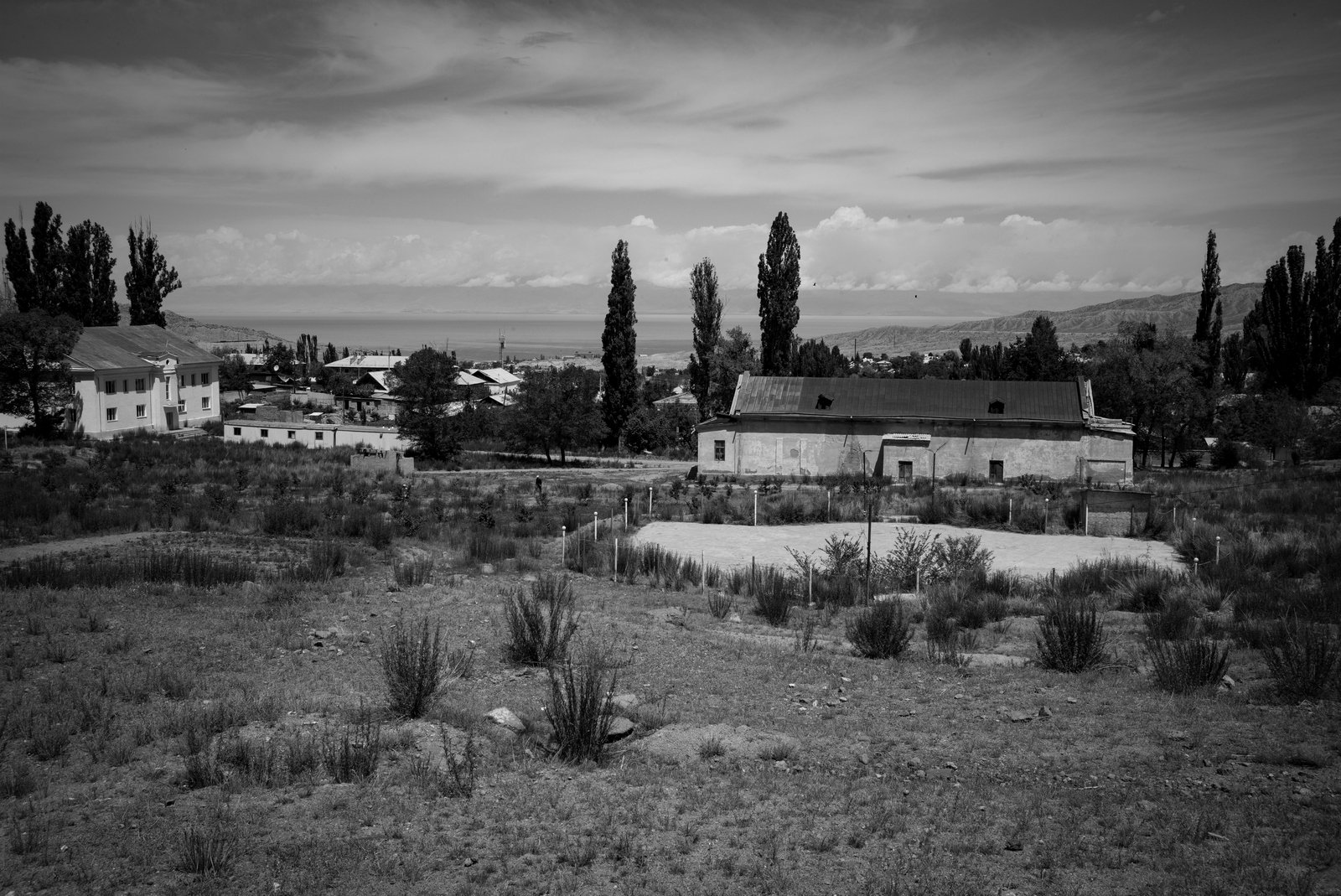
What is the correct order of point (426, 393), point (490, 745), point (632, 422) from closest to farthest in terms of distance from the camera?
point (490, 745), point (426, 393), point (632, 422)

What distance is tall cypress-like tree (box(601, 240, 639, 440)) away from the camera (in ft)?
166

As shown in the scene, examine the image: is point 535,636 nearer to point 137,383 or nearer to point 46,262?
point 137,383

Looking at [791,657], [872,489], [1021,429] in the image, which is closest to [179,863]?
[791,657]

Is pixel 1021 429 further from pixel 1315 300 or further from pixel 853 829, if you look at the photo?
pixel 1315 300

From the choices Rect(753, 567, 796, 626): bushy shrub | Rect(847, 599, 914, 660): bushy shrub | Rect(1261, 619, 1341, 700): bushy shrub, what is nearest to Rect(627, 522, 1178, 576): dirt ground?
Rect(753, 567, 796, 626): bushy shrub

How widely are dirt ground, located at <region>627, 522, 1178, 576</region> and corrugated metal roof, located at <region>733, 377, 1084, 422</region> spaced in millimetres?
12764

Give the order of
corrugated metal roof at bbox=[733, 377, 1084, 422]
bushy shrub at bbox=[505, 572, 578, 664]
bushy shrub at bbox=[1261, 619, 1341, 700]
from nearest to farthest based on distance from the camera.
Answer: bushy shrub at bbox=[1261, 619, 1341, 700]
bushy shrub at bbox=[505, 572, 578, 664]
corrugated metal roof at bbox=[733, 377, 1084, 422]

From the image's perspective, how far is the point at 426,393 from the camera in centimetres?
4356

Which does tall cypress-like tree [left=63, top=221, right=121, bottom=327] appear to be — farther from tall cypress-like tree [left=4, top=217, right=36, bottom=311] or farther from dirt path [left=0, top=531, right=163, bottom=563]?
dirt path [left=0, top=531, right=163, bottom=563]

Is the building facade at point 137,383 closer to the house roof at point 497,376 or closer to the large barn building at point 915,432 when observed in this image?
the large barn building at point 915,432

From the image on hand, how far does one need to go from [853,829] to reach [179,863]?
461cm

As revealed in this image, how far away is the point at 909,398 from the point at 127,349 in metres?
42.2

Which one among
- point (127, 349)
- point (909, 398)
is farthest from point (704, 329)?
point (127, 349)

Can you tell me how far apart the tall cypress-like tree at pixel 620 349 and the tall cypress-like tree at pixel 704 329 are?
24.2 feet
